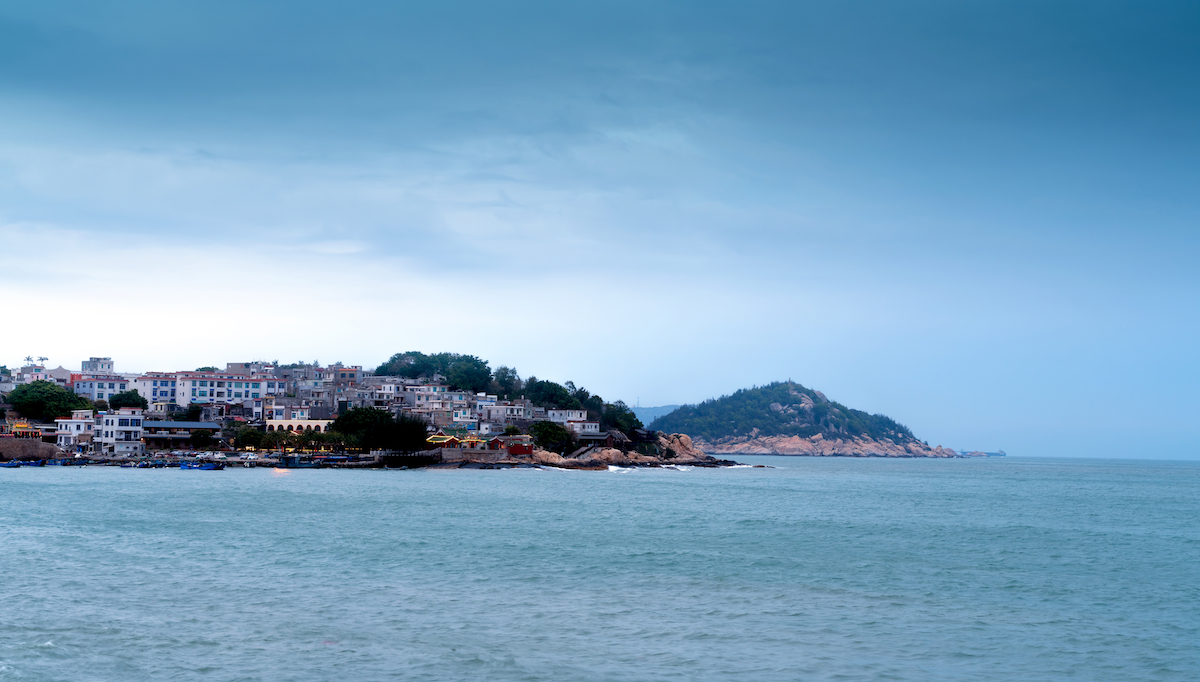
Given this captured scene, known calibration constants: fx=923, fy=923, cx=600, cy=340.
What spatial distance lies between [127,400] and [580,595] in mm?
103806

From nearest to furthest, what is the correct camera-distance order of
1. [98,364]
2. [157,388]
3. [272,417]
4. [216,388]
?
[272,417]
[157,388]
[216,388]
[98,364]

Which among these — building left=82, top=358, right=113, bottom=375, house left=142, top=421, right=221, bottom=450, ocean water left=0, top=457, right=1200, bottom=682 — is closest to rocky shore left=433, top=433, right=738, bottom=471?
house left=142, top=421, right=221, bottom=450

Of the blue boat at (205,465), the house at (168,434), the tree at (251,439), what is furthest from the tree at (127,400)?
the blue boat at (205,465)

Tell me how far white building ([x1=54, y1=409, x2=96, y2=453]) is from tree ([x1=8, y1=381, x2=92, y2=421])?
4.55 meters

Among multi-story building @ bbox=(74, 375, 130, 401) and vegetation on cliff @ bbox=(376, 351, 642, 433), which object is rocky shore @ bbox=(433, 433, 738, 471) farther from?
multi-story building @ bbox=(74, 375, 130, 401)

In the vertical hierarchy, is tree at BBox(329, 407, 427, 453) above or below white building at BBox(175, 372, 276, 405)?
below

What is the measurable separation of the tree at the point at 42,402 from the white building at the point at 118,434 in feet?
26.2

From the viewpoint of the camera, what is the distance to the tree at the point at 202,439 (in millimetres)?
97019

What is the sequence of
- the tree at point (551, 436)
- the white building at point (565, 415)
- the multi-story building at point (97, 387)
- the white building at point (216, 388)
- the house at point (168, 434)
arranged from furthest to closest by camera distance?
the white building at point (565, 415)
the white building at point (216, 388)
the multi-story building at point (97, 387)
the tree at point (551, 436)
the house at point (168, 434)

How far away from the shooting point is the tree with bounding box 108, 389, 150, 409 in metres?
108

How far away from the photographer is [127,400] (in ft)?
357

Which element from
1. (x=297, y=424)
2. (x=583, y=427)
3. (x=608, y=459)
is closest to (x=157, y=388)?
(x=297, y=424)

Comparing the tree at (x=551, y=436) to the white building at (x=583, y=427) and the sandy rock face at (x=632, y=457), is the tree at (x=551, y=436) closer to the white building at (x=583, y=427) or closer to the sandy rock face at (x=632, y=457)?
the sandy rock face at (x=632, y=457)

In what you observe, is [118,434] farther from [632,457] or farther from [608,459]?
[632,457]
